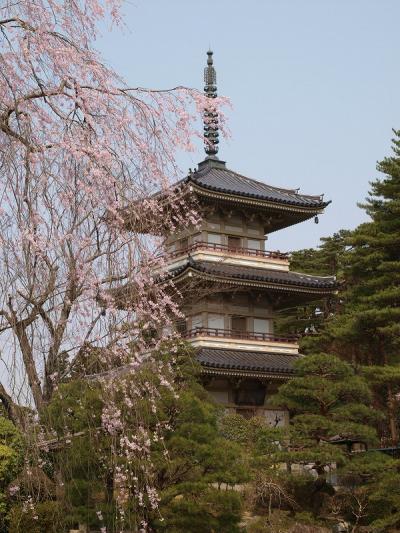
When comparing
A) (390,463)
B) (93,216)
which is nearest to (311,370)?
(390,463)

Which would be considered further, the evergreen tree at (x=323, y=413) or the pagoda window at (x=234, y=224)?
the pagoda window at (x=234, y=224)

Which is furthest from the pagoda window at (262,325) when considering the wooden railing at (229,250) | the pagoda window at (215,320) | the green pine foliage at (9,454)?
the green pine foliage at (9,454)

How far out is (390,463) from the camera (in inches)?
697

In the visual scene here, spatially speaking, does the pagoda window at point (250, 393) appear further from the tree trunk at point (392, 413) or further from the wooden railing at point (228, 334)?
the tree trunk at point (392, 413)

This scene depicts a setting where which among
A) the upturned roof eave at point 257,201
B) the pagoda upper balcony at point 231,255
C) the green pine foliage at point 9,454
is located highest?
the upturned roof eave at point 257,201

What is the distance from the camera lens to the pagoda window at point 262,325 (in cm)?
2472

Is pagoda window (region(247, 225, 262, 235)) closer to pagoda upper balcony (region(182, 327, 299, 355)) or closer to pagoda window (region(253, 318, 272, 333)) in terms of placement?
pagoda window (region(253, 318, 272, 333))

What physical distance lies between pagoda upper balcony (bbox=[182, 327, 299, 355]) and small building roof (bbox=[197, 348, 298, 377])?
151 millimetres

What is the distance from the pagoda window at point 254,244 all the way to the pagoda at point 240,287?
4 centimetres

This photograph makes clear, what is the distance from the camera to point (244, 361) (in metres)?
23.0

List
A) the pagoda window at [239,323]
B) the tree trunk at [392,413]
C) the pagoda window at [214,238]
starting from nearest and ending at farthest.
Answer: the pagoda window at [239,323]
the pagoda window at [214,238]
the tree trunk at [392,413]

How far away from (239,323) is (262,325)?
0.89 m

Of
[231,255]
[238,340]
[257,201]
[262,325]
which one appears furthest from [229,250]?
[238,340]

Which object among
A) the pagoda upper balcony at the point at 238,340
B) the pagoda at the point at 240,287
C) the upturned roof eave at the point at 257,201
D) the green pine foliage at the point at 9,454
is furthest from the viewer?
the upturned roof eave at the point at 257,201
